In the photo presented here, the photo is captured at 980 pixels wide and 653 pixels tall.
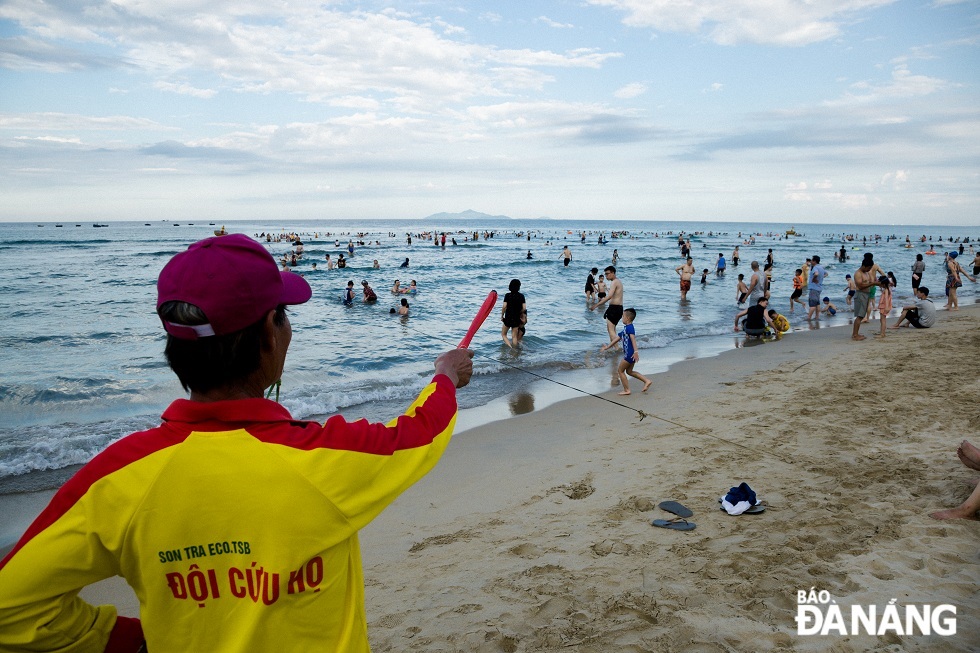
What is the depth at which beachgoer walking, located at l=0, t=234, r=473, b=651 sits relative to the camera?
3.66 ft

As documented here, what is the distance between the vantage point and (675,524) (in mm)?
4660

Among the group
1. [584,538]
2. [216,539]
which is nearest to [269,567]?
[216,539]

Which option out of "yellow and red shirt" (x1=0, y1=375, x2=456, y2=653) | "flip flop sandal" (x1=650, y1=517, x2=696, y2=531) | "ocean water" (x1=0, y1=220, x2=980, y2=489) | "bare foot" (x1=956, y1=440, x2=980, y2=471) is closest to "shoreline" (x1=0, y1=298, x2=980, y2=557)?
"ocean water" (x1=0, y1=220, x2=980, y2=489)

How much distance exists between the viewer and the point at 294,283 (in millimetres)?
1403

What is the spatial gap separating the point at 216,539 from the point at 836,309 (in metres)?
23.3

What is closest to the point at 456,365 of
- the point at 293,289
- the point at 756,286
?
the point at 293,289

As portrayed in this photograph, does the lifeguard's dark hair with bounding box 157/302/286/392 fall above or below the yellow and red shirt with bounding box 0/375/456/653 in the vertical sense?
above

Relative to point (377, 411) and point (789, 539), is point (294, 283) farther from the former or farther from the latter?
point (377, 411)

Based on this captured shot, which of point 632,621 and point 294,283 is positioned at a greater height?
point 294,283

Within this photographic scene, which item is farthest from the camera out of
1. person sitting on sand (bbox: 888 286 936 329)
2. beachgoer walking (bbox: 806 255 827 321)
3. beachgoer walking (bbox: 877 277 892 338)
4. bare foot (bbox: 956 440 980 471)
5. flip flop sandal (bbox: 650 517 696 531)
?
beachgoer walking (bbox: 806 255 827 321)

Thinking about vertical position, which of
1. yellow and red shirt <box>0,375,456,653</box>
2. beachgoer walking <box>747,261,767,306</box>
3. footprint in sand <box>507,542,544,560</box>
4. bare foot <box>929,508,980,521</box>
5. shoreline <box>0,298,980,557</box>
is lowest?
shoreline <box>0,298,980,557</box>
